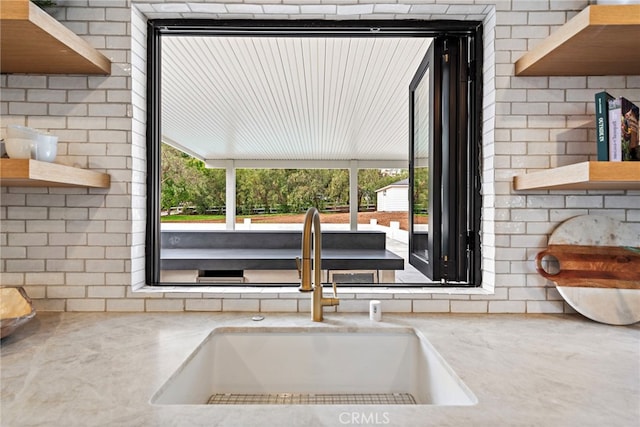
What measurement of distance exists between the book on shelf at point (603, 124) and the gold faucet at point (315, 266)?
904 millimetres

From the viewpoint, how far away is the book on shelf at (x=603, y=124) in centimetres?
122

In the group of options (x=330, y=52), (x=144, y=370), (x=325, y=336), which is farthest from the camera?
(x=330, y=52)

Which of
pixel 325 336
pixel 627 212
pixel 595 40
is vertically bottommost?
pixel 325 336

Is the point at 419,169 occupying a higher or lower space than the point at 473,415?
higher

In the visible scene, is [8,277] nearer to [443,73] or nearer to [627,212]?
Result: [443,73]

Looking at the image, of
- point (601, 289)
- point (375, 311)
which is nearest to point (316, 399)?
point (375, 311)

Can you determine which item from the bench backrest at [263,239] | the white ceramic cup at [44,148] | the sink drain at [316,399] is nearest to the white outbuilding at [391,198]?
the bench backrest at [263,239]

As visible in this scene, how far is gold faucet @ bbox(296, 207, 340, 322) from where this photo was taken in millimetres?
1291

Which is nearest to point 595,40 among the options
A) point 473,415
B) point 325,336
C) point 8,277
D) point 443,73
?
point 443,73

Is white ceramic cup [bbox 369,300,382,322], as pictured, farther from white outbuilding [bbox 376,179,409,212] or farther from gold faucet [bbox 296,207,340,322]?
white outbuilding [bbox 376,179,409,212]

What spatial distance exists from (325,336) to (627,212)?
1.19 metres

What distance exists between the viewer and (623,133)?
1201 mm

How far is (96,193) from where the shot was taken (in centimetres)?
149

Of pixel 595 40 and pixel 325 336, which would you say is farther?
pixel 325 336
